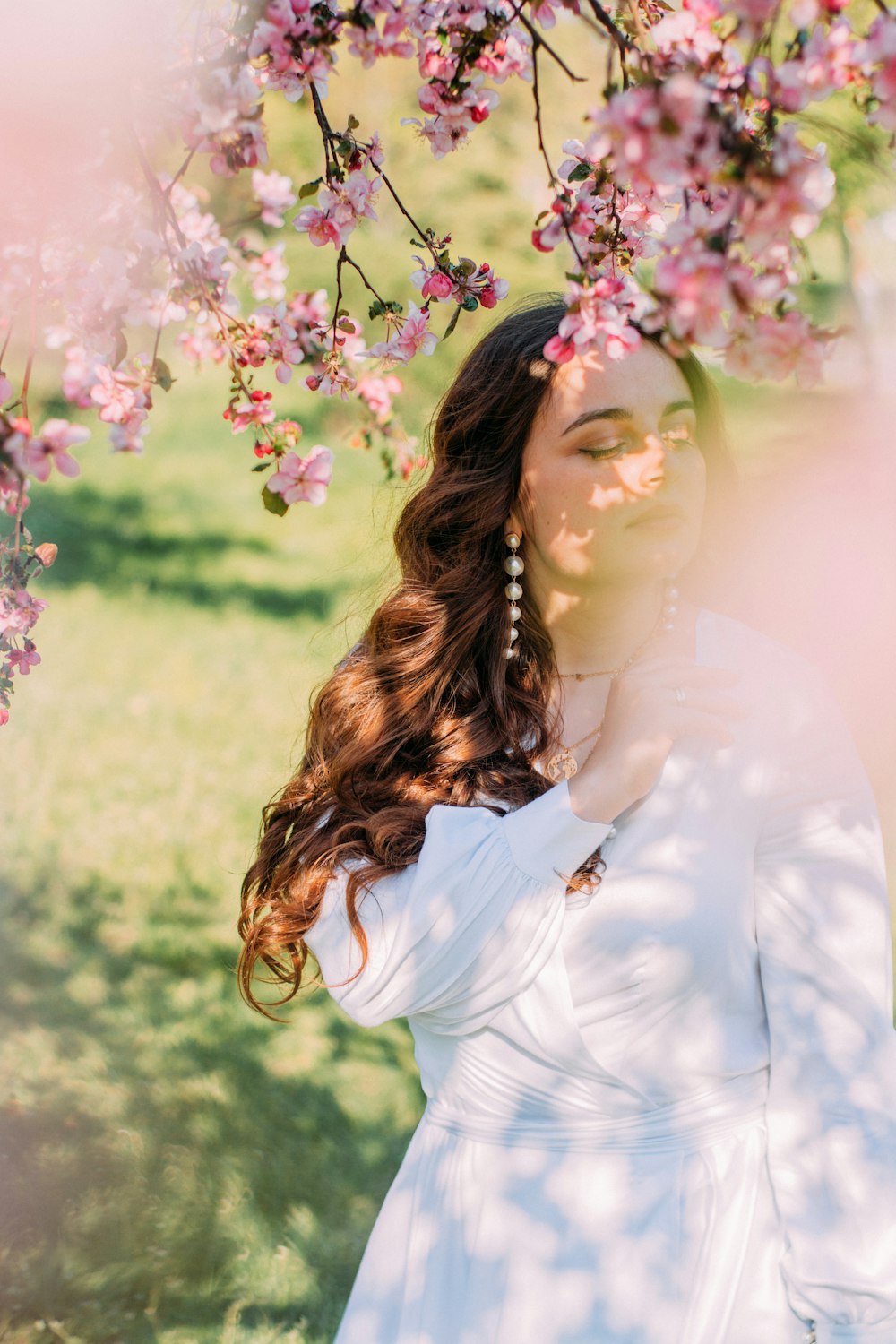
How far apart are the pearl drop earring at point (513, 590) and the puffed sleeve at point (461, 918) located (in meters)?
0.44

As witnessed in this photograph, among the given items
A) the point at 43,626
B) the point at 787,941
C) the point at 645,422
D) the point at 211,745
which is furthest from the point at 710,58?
the point at 43,626

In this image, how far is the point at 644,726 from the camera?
6.23ft

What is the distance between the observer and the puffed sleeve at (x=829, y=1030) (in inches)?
72.3

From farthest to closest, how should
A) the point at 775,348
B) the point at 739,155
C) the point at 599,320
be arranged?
the point at 599,320 < the point at 775,348 < the point at 739,155

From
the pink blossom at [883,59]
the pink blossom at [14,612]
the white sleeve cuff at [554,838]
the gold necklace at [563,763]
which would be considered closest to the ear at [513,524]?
the gold necklace at [563,763]

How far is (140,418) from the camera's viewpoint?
1.61m

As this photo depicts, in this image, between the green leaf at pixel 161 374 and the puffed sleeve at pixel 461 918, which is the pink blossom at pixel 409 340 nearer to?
the green leaf at pixel 161 374

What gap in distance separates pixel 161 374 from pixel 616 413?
79 cm

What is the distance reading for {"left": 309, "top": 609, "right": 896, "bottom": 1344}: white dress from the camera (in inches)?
75.1

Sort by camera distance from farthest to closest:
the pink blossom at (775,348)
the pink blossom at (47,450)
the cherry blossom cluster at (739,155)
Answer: the pink blossom at (47,450) < the pink blossom at (775,348) < the cherry blossom cluster at (739,155)

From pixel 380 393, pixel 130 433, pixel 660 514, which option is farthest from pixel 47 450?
pixel 380 393

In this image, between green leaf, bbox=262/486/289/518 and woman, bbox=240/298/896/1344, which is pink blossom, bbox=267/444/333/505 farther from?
woman, bbox=240/298/896/1344

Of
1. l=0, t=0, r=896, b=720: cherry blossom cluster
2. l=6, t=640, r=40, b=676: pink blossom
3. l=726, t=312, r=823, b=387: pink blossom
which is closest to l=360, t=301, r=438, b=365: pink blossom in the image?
l=0, t=0, r=896, b=720: cherry blossom cluster

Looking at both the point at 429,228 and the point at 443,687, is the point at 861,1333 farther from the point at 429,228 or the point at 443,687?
the point at 429,228
